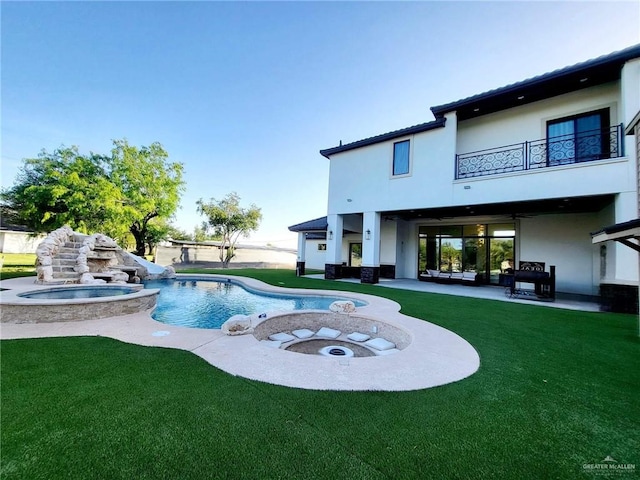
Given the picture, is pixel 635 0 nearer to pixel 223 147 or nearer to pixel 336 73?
pixel 336 73

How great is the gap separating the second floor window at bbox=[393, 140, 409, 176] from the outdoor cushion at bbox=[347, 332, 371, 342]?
28.2 feet

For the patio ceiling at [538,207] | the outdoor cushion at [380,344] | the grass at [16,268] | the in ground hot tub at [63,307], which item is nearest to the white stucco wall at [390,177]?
the patio ceiling at [538,207]

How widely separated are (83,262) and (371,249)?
12476mm

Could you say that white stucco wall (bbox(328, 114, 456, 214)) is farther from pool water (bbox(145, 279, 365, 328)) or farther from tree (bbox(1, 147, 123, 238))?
tree (bbox(1, 147, 123, 238))

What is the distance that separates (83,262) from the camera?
1029 cm

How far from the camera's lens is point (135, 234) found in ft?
65.0

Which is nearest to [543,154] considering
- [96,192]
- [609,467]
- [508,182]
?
[508,182]

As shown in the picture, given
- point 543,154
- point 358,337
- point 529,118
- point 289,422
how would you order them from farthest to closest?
point 529,118, point 543,154, point 358,337, point 289,422

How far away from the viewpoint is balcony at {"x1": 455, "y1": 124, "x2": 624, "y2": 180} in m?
8.93

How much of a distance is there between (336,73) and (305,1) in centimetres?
350

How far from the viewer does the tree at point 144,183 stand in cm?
1823

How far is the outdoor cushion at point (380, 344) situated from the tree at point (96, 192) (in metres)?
18.1

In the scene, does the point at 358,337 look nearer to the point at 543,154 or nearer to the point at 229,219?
the point at 543,154

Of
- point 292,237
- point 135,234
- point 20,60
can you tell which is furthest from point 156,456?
point 292,237
